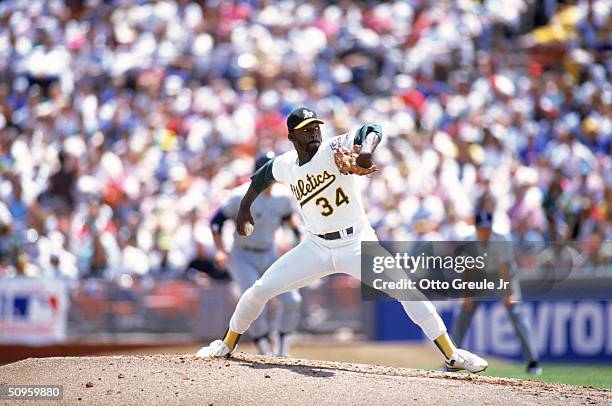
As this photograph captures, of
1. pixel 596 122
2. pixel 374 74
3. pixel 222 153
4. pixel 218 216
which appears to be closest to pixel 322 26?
pixel 374 74

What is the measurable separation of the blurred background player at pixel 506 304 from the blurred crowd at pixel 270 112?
2.54 meters

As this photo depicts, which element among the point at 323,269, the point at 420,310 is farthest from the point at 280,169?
the point at 420,310

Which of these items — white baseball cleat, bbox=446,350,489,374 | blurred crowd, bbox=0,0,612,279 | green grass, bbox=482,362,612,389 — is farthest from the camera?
blurred crowd, bbox=0,0,612,279

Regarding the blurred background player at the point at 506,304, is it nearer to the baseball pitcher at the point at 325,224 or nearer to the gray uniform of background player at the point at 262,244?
the gray uniform of background player at the point at 262,244

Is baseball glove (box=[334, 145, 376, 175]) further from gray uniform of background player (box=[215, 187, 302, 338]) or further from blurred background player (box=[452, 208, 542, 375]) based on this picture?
blurred background player (box=[452, 208, 542, 375])

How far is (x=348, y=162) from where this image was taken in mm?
8078

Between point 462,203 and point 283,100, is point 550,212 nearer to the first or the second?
point 462,203

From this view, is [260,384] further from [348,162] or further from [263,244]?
[263,244]

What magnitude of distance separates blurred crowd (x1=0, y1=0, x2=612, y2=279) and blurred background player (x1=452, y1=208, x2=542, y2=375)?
2.54m

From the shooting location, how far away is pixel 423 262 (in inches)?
557

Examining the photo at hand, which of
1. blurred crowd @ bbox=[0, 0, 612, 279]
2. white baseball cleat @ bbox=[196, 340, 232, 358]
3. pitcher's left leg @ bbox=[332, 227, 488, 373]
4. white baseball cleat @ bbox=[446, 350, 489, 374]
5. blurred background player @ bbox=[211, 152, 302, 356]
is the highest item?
blurred crowd @ bbox=[0, 0, 612, 279]

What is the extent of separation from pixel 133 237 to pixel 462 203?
4723mm

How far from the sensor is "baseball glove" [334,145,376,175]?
795 cm

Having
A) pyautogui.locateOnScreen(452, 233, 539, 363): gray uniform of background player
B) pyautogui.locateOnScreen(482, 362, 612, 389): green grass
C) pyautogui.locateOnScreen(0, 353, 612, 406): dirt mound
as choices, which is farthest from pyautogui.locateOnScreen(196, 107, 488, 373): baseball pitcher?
pyautogui.locateOnScreen(452, 233, 539, 363): gray uniform of background player
